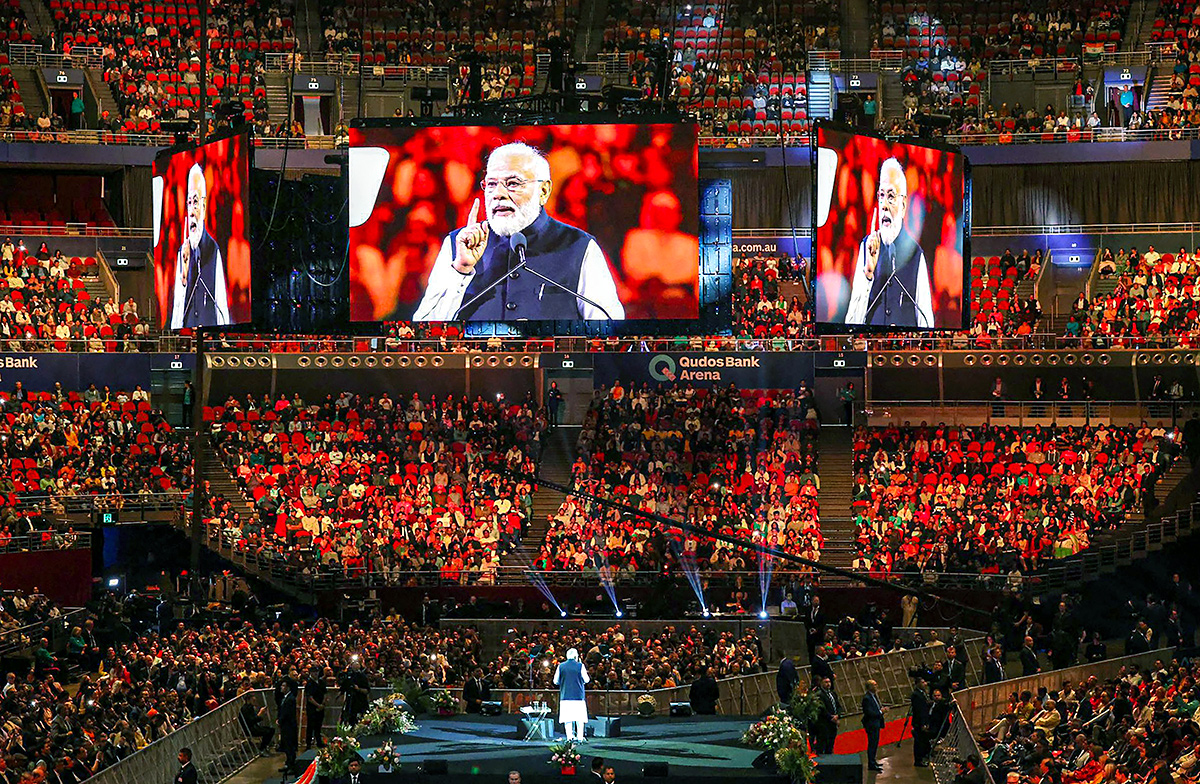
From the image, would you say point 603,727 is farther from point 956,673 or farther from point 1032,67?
point 1032,67

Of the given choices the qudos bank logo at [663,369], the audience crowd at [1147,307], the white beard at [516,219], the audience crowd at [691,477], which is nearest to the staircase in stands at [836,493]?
the audience crowd at [691,477]

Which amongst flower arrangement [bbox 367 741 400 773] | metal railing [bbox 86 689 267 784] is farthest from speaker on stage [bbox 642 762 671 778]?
metal railing [bbox 86 689 267 784]

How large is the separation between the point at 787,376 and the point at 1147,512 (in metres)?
9.34

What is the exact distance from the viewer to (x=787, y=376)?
1623 inches

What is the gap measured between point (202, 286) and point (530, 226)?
5.69m

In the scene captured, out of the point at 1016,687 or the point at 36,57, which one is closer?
the point at 1016,687

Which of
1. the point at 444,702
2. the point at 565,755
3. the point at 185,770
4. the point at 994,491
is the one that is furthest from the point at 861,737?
the point at 994,491

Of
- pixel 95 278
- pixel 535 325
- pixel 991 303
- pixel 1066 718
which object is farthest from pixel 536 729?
pixel 95 278

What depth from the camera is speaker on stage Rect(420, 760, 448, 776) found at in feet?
67.9

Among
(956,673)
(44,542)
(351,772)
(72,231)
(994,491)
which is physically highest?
(72,231)

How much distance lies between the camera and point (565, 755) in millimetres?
20734

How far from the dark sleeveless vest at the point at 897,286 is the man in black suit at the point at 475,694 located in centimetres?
850

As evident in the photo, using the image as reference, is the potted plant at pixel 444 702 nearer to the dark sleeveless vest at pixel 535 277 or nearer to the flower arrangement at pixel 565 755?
the flower arrangement at pixel 565 755

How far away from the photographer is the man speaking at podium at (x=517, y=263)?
95.3 feet
